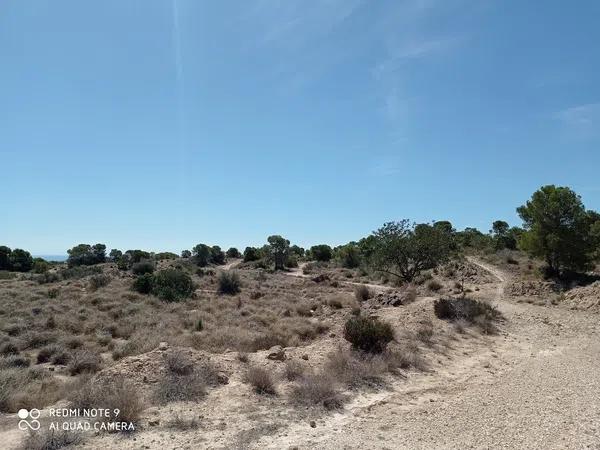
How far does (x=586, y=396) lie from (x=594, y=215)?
72.3 feet

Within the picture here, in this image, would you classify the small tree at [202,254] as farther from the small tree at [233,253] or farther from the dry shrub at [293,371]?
the dry shrub at [293,371]

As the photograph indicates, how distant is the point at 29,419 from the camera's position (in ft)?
27.0

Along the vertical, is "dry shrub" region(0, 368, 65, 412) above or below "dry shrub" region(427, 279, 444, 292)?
below

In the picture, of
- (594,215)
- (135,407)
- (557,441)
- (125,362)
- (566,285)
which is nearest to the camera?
(557,441)

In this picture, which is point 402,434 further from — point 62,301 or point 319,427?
point 62,301

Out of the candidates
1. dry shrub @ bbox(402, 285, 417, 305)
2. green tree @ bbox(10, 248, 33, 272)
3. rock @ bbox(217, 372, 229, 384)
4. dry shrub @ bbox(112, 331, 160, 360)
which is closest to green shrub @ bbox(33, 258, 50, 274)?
green tree @ bbox(10, 248, 33, 272)

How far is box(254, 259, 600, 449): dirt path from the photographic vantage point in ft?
23.8

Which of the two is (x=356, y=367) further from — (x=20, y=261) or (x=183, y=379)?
(x=20, y=261)

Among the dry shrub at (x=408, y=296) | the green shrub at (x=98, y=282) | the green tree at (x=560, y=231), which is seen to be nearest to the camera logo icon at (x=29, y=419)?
the dry shrub at (x=408, y=296)

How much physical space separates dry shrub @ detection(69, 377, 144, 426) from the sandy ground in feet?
1.65

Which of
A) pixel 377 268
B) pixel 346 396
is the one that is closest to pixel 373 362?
pixel 346 396

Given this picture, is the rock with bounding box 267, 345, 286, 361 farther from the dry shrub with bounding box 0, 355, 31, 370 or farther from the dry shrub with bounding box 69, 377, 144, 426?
the dry shrub with bounding box 0, 355, 31, 370

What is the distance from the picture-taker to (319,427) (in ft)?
25.4

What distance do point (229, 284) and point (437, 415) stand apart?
105 feet
